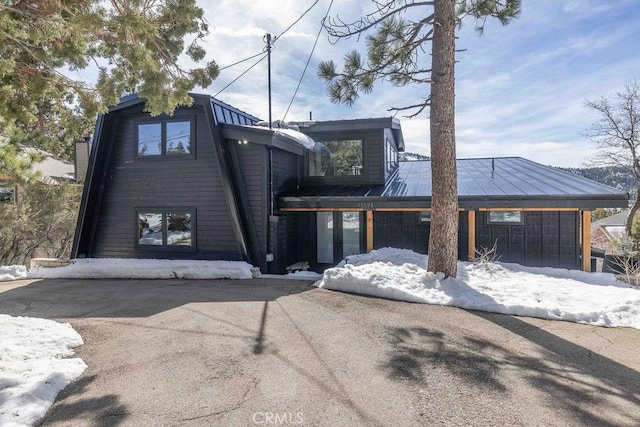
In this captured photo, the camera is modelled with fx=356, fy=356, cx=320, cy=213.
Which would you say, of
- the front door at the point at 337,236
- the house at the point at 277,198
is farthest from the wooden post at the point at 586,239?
the front door at the point at 337,236

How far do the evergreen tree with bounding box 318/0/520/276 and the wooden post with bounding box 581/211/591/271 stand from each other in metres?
4.06

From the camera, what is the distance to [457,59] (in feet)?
23.2

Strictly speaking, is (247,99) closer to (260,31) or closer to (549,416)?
(260,31)

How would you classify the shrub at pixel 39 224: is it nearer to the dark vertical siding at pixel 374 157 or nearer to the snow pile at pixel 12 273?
the snow pile at pixel 12 273

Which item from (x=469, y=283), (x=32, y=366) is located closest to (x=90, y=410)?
(x=32, y=366)

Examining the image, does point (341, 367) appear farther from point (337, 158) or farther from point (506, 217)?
point (337, 158)

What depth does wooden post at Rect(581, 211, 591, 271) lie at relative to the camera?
847cm

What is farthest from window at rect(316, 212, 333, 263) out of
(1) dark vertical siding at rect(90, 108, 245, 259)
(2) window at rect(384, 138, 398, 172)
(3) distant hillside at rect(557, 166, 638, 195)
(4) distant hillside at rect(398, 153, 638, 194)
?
(3) distant hillside at rect(557, 166, 638, 195)

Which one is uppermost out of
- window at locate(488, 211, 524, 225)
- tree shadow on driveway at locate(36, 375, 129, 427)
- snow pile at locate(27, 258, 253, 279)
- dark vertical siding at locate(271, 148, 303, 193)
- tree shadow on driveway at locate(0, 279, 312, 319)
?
dark vertical siding at locate(271, 148, 303, 193)

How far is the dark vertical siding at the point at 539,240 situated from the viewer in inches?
365

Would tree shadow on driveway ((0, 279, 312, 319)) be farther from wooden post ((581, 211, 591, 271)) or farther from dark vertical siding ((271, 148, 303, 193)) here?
wooden post ((581, 211, 591, 271))

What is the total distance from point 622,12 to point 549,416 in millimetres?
10820

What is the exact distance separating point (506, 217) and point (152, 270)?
31.5ft

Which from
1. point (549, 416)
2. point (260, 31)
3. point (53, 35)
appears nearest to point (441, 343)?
point (549, 416)
